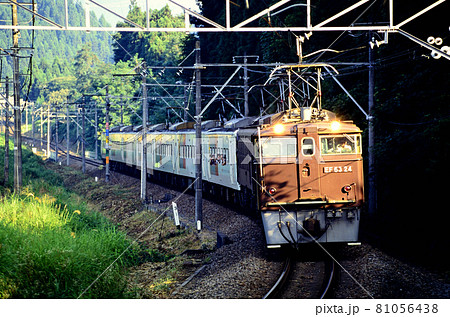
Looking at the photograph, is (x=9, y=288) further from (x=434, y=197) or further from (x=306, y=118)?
(x=434, y=197)

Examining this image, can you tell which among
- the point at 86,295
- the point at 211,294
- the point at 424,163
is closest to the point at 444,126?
the point at 424,163

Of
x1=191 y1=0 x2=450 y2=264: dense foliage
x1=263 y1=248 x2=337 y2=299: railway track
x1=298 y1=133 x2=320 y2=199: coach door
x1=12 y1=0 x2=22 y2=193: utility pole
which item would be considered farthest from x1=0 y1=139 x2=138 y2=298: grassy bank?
x1=12 y1=0 x2=22 y2=193: utility pole

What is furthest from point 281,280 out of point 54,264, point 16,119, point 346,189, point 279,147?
point 16,119

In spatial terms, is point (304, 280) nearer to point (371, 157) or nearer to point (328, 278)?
point (328, 278)

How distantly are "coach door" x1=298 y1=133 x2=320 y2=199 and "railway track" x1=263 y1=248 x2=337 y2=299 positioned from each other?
147cm

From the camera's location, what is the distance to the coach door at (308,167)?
43.1 feet

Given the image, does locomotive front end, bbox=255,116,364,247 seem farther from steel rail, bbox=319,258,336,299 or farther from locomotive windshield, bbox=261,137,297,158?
steel rail, bbox=319,258,336,299

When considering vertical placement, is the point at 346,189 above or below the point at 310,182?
below

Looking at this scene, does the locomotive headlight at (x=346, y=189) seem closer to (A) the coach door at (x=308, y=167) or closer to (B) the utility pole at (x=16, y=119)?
(A) the coach door at (x=308, y=167)

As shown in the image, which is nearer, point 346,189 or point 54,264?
point 54,264

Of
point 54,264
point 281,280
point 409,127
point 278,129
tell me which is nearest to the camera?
point 54,264

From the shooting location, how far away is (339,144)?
1343cm

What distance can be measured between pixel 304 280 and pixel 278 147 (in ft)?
10.7

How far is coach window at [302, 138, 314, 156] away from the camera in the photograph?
526 inches
